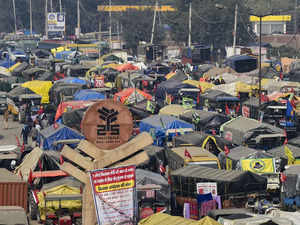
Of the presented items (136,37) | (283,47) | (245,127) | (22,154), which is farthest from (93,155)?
(136,37)

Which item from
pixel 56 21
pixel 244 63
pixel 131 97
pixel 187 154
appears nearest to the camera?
pixel 187 154

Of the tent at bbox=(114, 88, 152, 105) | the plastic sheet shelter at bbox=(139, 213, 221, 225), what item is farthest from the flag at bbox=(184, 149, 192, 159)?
the tent at bbox=(114, 88, 152, 105)

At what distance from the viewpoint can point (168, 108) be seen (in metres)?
40.8

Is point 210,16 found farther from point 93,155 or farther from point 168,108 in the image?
point 93,155

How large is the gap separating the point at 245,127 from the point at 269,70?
1131 inches

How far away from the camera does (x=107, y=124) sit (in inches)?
682

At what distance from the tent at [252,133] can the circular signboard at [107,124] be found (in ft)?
47.3

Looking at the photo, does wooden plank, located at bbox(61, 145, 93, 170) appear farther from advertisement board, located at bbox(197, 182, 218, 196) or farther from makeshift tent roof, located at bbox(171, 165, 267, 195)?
makeshift tent roof, located at bbox(171, 165, 267, 195)

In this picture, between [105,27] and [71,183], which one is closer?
[71,183]

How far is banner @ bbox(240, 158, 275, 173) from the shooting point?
24.7 meters

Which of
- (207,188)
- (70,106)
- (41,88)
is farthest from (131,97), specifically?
(207,188)

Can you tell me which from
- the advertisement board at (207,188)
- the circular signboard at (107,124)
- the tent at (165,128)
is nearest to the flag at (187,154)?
the advertisement board at (207,188)

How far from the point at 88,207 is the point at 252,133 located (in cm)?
1560

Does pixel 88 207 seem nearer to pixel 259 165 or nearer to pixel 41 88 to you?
pixel 259 165
